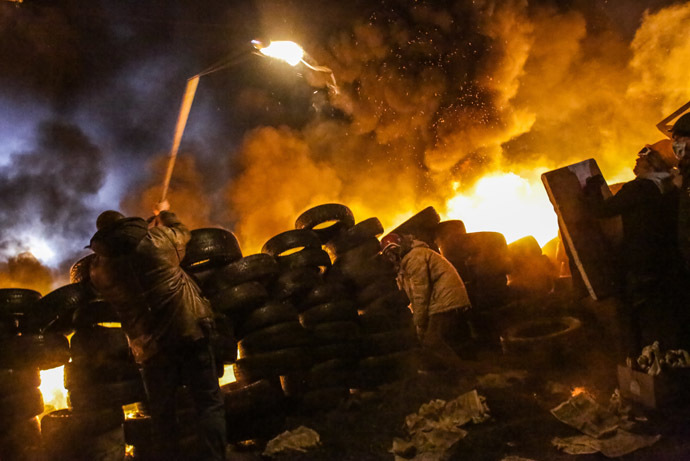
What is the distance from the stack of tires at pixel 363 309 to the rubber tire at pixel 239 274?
848 millimetres

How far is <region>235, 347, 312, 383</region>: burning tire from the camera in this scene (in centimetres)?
529

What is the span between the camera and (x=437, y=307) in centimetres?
591

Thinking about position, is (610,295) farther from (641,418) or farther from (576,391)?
(641,418)

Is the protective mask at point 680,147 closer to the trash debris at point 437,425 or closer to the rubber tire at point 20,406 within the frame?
the trash debris at point 437,425

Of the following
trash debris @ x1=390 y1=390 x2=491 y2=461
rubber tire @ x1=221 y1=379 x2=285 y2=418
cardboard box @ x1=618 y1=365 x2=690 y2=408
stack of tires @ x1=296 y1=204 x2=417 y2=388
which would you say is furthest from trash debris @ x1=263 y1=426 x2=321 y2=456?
cardboard box @ x1=618 y1=365 x2=690 y2=408

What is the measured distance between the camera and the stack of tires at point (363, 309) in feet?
19.4

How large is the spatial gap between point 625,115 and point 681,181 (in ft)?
34.5

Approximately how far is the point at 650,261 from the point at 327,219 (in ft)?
14.9

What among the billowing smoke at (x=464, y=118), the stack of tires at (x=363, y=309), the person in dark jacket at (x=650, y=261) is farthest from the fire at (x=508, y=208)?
the person in dark jacket at (x=650, y=261)

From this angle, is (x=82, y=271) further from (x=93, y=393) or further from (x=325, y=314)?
(x=325, y=314)

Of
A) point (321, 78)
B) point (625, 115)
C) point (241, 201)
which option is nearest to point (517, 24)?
point (625, 115)

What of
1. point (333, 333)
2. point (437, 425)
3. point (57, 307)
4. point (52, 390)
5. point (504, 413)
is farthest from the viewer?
point (52, 390)

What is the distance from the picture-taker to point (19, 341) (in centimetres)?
490

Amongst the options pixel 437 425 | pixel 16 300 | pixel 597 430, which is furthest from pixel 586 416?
pixel 16 300
